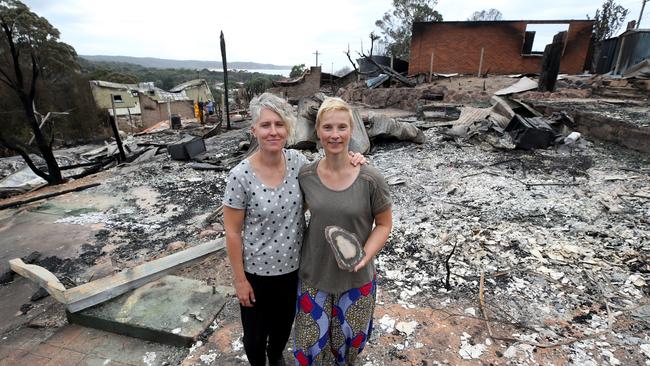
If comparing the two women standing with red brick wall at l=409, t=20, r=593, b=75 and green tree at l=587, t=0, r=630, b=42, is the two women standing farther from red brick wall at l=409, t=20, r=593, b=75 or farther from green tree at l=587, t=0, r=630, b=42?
green tree at l=587, t=0, r=630, b=42

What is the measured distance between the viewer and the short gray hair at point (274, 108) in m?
1.41

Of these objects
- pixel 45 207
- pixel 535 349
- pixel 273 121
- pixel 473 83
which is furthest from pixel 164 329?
pixel 473 83

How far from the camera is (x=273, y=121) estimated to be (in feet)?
4.60

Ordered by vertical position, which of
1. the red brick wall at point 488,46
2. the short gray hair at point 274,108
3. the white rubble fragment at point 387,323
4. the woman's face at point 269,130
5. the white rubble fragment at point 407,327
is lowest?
the white rubble fragment at point 387,323

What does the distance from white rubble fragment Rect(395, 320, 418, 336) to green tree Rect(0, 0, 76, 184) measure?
853 cm

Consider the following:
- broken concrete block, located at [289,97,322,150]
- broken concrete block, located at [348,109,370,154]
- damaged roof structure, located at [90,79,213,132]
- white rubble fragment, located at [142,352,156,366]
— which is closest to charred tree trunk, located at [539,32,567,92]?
broken concrete block, located at [348,109,370,154]

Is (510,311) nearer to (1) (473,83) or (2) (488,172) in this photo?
(2) (488,172)

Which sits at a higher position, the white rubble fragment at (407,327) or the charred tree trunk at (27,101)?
the charred tree trunk at (27,101)

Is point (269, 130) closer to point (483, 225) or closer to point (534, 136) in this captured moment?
point (483, 225)

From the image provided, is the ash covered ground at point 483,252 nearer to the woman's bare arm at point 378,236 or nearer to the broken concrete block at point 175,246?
the broken concrete block at point 175,246

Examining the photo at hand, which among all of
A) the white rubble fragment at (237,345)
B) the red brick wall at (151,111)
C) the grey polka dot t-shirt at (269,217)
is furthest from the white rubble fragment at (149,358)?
the red brick wall at (151,111)

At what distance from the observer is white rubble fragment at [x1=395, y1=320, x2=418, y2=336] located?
2.24 m

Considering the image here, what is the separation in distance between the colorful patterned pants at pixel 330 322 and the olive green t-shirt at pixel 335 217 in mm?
60

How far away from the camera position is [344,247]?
1348 mm
